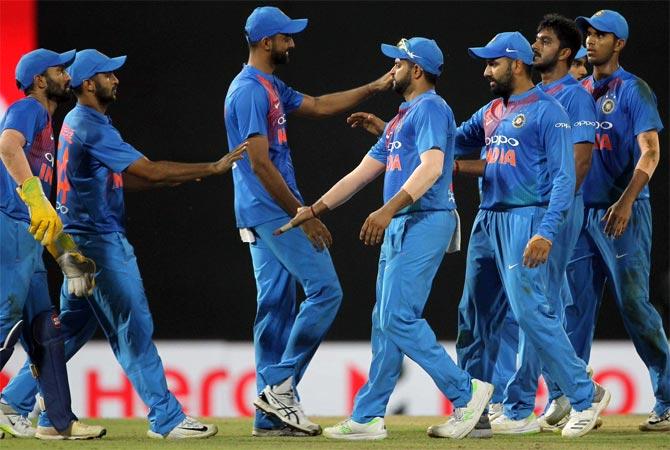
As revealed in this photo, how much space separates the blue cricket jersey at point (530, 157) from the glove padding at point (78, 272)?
169 cm

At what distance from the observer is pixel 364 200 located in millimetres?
7852

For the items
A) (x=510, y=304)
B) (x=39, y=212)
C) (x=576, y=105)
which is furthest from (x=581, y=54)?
(x=39, y=212)

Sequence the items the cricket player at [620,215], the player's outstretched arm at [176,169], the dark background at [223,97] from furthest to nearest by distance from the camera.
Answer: the dark background at [223,97] < the cricket player at [620,215] < the player's outstretched arm at [176,169]

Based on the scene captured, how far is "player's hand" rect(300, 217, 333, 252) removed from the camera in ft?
18.9

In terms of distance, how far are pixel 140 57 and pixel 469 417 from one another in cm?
336

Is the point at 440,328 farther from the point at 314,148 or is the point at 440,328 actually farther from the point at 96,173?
the point at 96,173

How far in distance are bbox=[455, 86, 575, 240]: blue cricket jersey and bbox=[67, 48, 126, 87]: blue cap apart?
1691mm

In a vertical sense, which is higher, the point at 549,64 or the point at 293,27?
the point at 293,27

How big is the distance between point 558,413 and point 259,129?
189 centimetres

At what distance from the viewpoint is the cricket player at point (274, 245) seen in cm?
580

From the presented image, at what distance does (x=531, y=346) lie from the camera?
5.92 meters

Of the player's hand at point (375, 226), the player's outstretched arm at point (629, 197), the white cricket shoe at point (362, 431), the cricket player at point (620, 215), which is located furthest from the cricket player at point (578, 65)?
the white cricket shoe at point (362, 431)

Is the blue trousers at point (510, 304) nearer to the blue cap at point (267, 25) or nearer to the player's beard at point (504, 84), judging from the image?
the player's beard at point (504, 84)

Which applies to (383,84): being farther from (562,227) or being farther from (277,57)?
(562,227)
